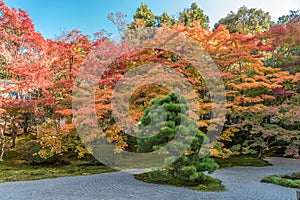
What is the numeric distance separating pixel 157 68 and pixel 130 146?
3460 mm

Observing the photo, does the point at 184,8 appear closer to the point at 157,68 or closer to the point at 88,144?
the point at 157,68

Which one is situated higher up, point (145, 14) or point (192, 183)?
point (145, 14)

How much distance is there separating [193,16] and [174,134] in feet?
43.5

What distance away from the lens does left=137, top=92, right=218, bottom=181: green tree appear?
5254mm

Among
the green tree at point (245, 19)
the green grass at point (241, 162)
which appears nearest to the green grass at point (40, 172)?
the green grass at point (241, 162)

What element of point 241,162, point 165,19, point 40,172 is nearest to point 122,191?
point 40,172

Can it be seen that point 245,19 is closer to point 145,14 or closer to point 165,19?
point 165,19

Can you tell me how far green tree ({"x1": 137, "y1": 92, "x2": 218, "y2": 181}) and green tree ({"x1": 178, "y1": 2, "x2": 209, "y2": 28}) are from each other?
11.8 metres

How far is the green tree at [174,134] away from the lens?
5.25 m

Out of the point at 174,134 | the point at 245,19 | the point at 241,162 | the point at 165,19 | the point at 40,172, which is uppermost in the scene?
the point at 165,19

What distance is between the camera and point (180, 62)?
28.2 ft

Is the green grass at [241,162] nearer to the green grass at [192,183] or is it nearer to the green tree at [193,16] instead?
the green grass at [192,183]

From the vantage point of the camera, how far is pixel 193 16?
54.4ft

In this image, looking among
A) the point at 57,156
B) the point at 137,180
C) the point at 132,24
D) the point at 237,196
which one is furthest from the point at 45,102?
the point at 132,24
